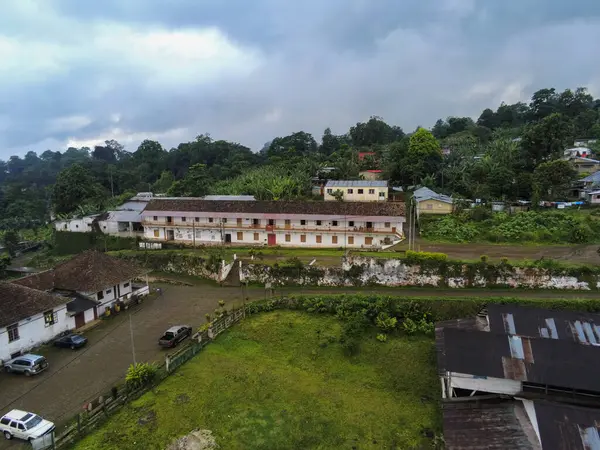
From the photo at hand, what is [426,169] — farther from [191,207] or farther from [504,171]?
[191,207]

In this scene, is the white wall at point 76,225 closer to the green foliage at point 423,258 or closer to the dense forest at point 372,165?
the dense forest at point 372,165

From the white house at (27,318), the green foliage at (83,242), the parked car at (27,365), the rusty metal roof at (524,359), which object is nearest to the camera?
the rusty metal roof at (524,359)

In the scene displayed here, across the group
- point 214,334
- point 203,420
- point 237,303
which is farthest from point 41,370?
point 237,303

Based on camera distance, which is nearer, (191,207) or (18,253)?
(191,207)

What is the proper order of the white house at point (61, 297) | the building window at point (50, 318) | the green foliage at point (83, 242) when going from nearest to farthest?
the white house at point (61, 297) → the building window at point (50, 318) → the green foliage at point (83, 242)

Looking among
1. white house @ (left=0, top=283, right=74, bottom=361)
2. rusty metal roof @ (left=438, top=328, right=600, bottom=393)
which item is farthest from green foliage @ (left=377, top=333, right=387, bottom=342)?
white house @ (left=0, top=283, right=74, bottom=361)

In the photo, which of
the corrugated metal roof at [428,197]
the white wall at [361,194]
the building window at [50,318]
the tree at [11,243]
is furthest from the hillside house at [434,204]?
the tree at [11,243]
